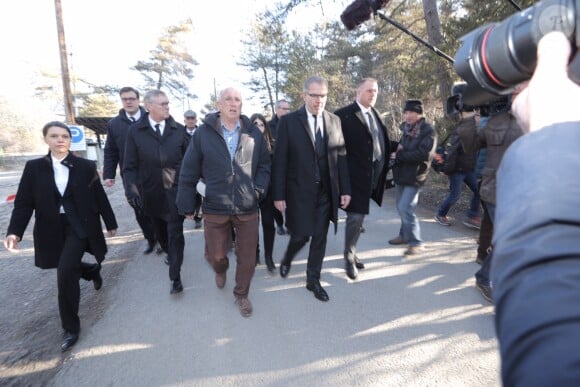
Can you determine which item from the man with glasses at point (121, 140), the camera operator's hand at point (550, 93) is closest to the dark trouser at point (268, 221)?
the man with glasses at point (121, 140)

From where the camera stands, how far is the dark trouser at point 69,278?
2305mm

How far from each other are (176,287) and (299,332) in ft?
4.57

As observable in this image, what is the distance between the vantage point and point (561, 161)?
1.59 feet

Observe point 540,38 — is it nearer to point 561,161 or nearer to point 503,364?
point 561,161

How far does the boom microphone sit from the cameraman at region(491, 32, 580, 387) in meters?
2.51

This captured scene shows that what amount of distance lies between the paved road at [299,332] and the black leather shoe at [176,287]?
0.06 metres

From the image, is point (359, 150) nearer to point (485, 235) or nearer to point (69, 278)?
point (485, 235)

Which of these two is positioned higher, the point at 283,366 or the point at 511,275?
the point at 511,275

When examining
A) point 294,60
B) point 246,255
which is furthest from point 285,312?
point 294,60

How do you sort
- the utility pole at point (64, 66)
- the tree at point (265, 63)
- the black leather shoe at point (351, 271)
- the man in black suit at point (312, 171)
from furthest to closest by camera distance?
1. the tree at point (265, 63)
2. the utility pole at point (64, 66)
3. the black leather shoe at point (351, 271)
4. the man in black suit at point (312, 171)

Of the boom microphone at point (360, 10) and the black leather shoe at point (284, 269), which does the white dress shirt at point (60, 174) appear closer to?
the black leather shoe at point (284, 269)

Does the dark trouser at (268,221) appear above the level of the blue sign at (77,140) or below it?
below

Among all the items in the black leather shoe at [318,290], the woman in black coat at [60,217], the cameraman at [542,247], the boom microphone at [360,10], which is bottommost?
the black leather shoe at [318,290]

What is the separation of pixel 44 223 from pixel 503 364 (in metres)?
2.99
